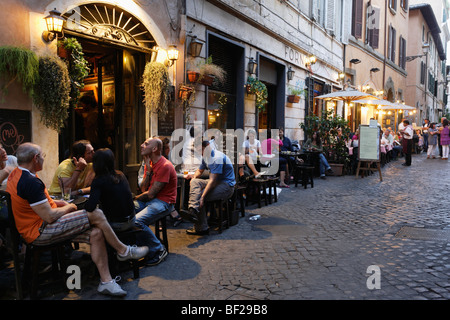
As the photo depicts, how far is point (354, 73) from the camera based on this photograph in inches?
742

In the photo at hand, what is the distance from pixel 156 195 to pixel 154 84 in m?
3.22

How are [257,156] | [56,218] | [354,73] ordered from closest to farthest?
[56,218] → [257,156] → [354,73]

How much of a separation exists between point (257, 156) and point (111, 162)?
5.19 meters

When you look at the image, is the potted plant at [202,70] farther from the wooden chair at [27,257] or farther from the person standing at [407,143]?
the person standing at [407,143]

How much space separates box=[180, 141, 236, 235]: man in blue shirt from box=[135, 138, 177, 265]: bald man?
Answer: 0.65 m

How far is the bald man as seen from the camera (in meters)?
4.15

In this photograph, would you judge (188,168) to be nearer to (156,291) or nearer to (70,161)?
(70,161)

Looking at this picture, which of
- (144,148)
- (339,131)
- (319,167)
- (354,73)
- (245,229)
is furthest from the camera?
(354,73)

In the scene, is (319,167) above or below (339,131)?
below

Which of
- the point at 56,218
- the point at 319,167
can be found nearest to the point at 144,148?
the point at 56,218

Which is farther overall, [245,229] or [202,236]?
[245,229]

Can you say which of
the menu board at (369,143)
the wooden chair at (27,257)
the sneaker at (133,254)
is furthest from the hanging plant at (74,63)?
the menu board at (369,143)

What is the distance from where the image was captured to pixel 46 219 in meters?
3.12

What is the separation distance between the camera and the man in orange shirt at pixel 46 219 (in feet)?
10.1
